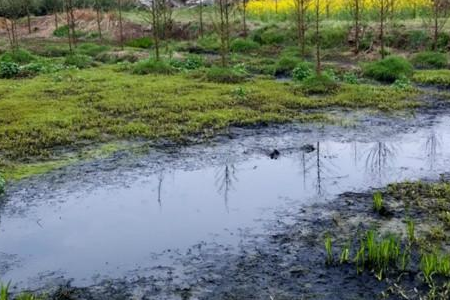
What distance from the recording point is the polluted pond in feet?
19.9

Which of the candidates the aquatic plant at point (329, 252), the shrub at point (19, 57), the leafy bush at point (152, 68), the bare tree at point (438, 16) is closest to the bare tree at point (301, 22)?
the bare tree at point (438, 16)

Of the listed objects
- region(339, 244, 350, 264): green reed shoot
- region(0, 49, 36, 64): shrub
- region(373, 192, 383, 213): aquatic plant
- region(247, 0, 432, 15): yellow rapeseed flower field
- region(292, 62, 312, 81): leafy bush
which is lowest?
region(339, 244, 350, 264): green reed shoot

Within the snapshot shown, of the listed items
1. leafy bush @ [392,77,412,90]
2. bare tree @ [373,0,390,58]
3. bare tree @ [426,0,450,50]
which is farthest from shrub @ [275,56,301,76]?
bare tree @ [426,0,450,50]

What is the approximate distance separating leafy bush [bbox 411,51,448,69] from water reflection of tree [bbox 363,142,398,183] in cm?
970

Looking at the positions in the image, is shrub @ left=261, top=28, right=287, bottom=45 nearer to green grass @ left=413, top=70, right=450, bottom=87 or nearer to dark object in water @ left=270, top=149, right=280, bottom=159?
green grass @ left=413, top=70, right=450, bottom=87

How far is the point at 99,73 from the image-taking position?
19.5 m

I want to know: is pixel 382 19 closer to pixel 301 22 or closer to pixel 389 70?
pixel 389 70

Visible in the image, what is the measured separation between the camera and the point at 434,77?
1703 cm

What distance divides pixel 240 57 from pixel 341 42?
4322mm

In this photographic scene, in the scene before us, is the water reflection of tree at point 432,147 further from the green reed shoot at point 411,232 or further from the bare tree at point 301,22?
the bare tree at point 301,22

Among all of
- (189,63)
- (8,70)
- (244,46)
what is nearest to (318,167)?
(189,63)

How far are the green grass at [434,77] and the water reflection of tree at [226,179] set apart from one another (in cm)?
911

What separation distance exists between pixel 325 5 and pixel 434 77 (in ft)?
50.6

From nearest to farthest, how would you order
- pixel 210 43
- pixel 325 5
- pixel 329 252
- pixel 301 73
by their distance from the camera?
pixel 329 252, pixel 301 73, pixel 210 43, pixel 325 5
